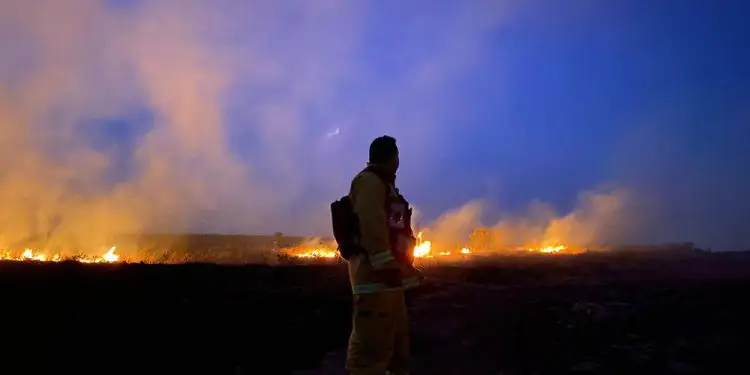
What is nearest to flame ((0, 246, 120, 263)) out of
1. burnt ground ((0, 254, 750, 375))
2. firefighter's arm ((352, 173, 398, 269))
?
burnt ground ((0, 254, 750, 375))

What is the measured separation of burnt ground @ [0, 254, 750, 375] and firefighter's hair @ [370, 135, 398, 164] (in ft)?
10.4

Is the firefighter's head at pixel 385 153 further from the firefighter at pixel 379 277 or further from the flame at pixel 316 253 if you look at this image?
the flame at pixel 316 253

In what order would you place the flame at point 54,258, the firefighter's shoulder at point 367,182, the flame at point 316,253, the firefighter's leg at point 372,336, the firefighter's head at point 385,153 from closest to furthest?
1. the firefighter's leg at point 372,336
2. the firefighter's shoulder at point 367,182
3. the firefighter's head at point 385,153
4. the flame at point 54,258
5. the flame at point 316,253

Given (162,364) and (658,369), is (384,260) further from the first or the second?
(162,364)

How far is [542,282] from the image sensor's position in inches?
512

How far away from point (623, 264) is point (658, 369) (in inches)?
414

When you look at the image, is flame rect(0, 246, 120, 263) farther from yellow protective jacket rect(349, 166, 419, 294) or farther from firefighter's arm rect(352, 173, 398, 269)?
firefighter's arm rect(352, 173, 398, 269)

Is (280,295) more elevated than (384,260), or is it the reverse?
(384,260)

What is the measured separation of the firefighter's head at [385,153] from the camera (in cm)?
537

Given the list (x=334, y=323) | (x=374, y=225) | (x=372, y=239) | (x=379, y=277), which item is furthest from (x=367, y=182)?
(x=334, y=323)

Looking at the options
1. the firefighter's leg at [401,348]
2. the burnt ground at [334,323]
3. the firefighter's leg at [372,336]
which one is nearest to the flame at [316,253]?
the burnt ground at [334,323]

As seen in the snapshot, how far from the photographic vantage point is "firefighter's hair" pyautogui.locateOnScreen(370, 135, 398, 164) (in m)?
5.37

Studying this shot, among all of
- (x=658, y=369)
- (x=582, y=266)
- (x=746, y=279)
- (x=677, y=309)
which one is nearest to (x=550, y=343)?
(x=658, y=369)

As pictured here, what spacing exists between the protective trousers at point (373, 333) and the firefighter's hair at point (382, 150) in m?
1.25
